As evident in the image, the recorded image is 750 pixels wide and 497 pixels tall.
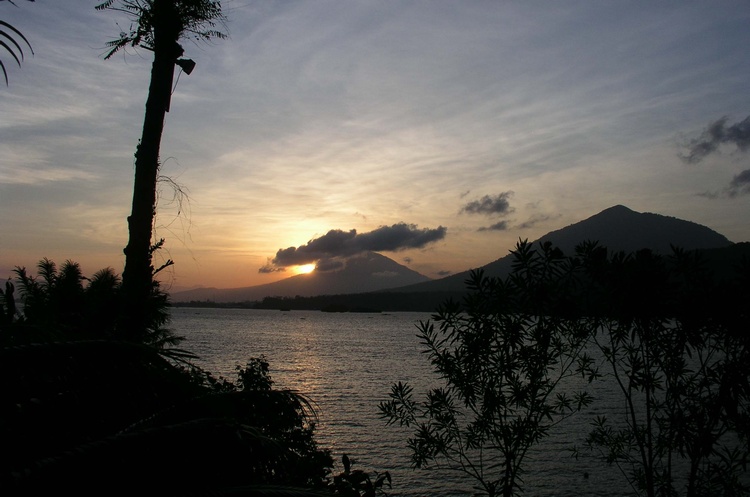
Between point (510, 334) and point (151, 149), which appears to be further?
point (151, 149)

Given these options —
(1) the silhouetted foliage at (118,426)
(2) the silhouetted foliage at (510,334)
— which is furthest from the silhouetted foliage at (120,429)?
(2) the silhouetted foliage at (510,334)

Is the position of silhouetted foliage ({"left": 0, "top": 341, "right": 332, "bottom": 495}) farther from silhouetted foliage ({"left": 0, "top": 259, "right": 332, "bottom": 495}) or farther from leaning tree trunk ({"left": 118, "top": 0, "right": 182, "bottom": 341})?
leaning tree trunk ({"left": 118, "top": 0, "right": 182, "bottom": 341})

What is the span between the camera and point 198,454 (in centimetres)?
Result: 321

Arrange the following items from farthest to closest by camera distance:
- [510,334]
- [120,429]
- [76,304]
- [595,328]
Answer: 1. [76,304]
2. [595,328]
3. [510,334]
4. [120,429]

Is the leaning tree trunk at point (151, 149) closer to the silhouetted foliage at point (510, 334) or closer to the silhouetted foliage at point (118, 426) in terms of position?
the silhouetted foliage at point (510, 334)

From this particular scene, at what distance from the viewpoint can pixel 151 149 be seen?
32.7 ft

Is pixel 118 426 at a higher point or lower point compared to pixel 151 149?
lower

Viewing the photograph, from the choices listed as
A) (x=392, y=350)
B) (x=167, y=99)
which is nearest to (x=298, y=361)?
(x=392, y=350)

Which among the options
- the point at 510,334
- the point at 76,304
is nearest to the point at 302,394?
the point at 510,334

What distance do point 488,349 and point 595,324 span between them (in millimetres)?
1691

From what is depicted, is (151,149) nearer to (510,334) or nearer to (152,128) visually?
(152,128)

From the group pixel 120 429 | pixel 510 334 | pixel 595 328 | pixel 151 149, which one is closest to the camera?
pixel 120 429

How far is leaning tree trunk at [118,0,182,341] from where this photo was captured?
9.69m

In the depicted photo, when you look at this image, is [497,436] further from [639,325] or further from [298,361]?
[298,361]
